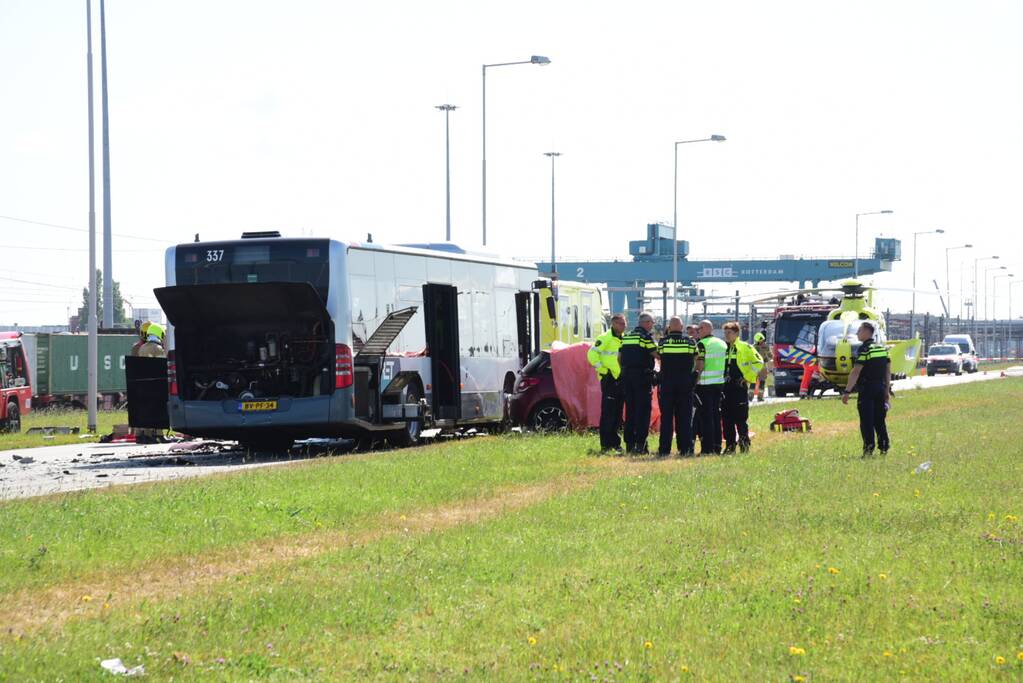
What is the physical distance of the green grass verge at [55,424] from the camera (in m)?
26.8

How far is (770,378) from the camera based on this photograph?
54469mm

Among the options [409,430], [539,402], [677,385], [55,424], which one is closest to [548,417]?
[539,402]

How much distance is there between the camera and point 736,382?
20547mm

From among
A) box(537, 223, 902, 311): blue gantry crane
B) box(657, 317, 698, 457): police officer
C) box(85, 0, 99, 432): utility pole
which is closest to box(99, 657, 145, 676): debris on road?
box(657, 317, 698, 457): police officer

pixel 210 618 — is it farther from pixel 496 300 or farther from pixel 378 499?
pixel 496 300

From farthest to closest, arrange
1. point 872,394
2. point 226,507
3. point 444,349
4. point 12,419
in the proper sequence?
point 12,419 < point 444,349 < point 872,394 < point 226,507

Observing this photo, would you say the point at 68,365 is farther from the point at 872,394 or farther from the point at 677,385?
the point at 872,394

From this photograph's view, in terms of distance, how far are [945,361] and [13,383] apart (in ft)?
197

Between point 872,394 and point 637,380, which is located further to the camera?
point 637,380

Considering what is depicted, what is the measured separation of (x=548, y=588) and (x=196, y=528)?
155 inches

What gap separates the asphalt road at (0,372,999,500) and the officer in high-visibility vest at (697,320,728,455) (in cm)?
576

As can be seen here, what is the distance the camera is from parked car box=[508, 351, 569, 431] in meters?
24.4

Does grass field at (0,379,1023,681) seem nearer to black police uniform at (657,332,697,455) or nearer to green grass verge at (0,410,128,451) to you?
black police uniform at (657,332,697,455)

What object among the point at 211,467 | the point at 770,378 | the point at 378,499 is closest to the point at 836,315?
the point at 770,378
